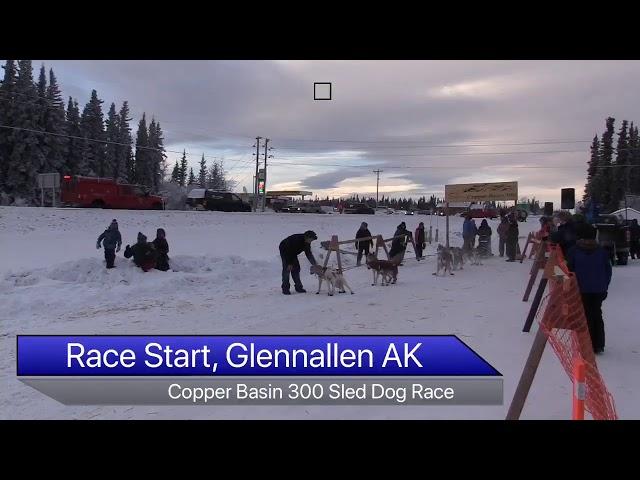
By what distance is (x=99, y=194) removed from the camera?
28766 millimetres

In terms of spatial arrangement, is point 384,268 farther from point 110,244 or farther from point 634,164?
point 634,164

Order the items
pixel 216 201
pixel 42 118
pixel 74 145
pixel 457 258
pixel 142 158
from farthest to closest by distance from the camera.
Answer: pixel 142 158
pixel 74 145
pixel 42 118
pixel 216 201
pixel 457 258

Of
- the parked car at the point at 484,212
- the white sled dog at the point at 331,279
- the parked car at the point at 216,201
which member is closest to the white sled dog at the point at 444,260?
the white sled dog at the point at 331,279

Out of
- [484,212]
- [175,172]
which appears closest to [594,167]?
[484,212]

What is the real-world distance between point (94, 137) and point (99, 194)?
3324cm

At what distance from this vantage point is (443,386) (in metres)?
2.87

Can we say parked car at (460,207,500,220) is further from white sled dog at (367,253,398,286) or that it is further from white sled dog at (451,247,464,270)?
white sled dog at (367,253,398,286)

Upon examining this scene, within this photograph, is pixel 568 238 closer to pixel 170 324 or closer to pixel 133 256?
pixel 170 324

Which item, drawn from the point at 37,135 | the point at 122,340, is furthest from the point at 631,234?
the point at 37,135

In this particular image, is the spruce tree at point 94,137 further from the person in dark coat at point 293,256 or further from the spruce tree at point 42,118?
the person in dark coat at point 293,256

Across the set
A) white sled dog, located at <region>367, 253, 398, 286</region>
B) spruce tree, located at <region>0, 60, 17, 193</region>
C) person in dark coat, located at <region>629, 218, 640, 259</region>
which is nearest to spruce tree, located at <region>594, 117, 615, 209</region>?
person in dark coat, located at <region>629, 218, 640, 259</region>

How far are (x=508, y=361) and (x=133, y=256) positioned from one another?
10.0m
